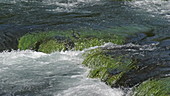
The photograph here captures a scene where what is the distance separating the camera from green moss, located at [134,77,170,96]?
741 cm

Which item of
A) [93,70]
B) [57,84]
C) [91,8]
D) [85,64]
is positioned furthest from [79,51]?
[91,8]

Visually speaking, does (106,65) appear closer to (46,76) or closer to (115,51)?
(115,51)

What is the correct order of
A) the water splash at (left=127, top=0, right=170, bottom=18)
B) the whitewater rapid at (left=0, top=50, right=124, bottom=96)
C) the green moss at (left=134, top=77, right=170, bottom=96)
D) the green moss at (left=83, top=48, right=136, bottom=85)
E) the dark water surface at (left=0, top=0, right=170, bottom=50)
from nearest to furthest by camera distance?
the green moss at (left=134, top=77, right=170, bottom=96), the whitewater rapid at (left=0, top=50, right=124, bottom=96), the green moss at (left=83, top=48, right=136, bottom=85), the dark water surface at (left=0, top=0, right=170, bottom=50), the water splash at (left=127, top=0, right=170, bottom=18)

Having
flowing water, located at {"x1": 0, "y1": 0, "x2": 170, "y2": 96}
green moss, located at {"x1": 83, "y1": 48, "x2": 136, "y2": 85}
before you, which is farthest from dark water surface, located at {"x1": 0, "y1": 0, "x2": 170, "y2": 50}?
green moss, located at {"x1": 83, "y1": 48, "x2": 136, "y2": 85}

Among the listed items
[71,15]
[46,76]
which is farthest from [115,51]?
[71,15]

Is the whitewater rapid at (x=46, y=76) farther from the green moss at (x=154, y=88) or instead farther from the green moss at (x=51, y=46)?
the green moss at (x=154, y=88)

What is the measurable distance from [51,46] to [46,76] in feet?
9.11

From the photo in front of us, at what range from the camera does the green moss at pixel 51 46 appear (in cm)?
1221

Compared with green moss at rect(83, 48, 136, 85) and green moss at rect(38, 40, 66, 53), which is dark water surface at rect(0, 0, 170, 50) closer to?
green moss at rect(38, 40, 66, 53)

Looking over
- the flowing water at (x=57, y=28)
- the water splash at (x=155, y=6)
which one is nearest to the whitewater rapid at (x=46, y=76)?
the flowing water at (x=57, y=28)

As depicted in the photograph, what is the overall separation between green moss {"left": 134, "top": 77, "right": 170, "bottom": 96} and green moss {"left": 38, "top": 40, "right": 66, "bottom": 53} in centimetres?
481

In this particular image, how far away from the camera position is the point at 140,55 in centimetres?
1033

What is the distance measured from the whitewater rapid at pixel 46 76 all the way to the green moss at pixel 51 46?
24cm

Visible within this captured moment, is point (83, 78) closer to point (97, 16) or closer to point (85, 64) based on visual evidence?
point (85, 64)
